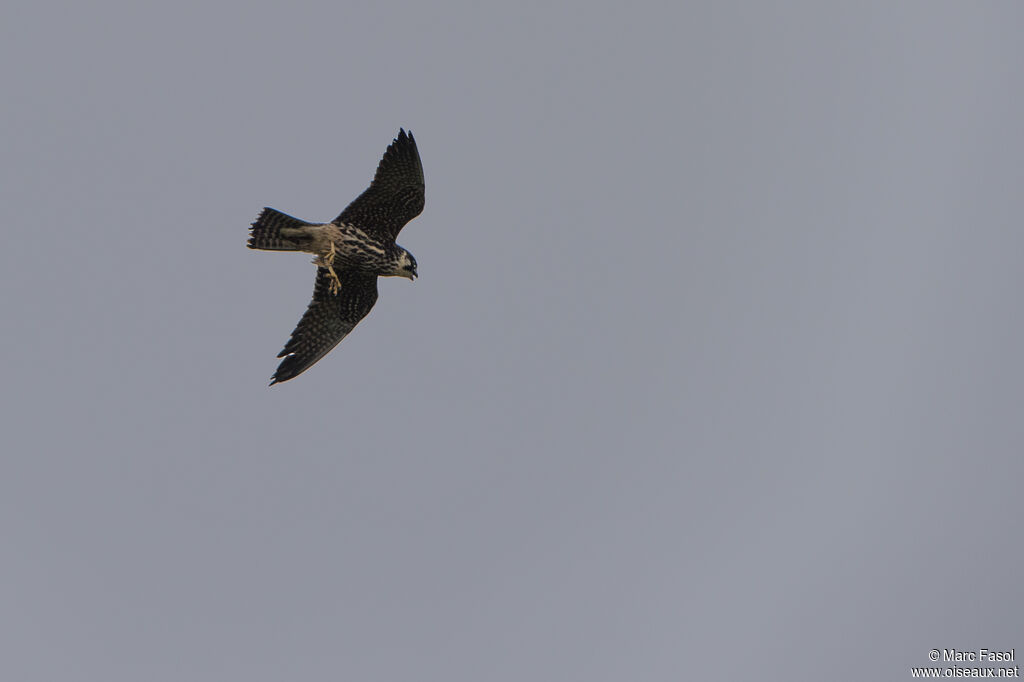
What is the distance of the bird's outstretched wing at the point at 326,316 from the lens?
56.3 ft

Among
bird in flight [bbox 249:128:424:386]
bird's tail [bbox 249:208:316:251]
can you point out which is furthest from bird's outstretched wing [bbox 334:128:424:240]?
bird's tail [bbox 249:208:316:251]

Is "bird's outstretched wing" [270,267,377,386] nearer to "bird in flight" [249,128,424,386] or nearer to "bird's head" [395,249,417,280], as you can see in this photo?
"bird in flight" [249,128,424,386]

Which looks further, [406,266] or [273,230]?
[406,266]

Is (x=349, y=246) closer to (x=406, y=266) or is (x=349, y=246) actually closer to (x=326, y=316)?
(x=406, y=266)

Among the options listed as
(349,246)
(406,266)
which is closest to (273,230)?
(349,246)

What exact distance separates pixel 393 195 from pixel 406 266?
1210 millimetres

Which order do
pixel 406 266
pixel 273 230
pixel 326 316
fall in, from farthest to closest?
pixel 326 316, pixel 406 266, pixel 273 230

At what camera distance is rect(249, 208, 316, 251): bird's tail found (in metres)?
15.9

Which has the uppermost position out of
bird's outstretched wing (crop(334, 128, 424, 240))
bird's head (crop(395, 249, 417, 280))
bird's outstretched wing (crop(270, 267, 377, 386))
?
bird's outstretched wing (crop(334, 128, 424, 240))

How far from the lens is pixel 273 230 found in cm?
1603

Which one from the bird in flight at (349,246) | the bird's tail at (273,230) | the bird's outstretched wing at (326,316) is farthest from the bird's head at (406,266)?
the bird's tail at (273,230)

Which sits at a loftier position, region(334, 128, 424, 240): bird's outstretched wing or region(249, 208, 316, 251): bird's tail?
region(334, 128, 424, 240): bird's outstretched wing

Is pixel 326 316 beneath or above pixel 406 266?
beneath

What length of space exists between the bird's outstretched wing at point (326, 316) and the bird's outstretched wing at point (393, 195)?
0.98 m
